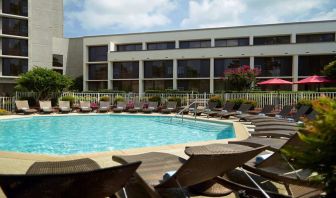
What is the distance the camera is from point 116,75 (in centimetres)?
4388

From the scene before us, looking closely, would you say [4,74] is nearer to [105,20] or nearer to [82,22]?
[82,22]

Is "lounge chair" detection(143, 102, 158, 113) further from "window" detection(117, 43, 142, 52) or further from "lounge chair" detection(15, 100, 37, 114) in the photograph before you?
"window" detection(117, 43, 142, 52)

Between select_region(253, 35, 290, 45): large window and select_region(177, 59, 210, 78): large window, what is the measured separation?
21.6 ft

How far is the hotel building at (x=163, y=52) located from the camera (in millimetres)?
36312

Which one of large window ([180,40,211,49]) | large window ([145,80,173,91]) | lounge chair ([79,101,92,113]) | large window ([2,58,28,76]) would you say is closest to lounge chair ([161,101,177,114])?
lounge chair ([79,101,92,113])

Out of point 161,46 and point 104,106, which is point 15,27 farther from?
point 104,106

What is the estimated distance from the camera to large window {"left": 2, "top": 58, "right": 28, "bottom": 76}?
40.5m

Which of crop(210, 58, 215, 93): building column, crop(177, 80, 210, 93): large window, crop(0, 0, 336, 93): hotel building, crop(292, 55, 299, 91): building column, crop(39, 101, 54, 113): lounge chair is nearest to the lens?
crop(39, 101, 54, 113): lounge chair

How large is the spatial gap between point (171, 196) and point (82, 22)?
3989 cm

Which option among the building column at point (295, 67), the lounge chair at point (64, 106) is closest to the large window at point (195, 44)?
the building column at point (295, 67)

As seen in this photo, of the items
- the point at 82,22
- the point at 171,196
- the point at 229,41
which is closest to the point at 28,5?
the point at 82,22

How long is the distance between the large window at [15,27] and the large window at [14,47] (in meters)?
0.92

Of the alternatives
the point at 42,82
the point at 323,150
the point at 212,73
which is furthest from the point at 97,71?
the point at 323,150

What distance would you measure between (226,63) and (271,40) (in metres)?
6.39
